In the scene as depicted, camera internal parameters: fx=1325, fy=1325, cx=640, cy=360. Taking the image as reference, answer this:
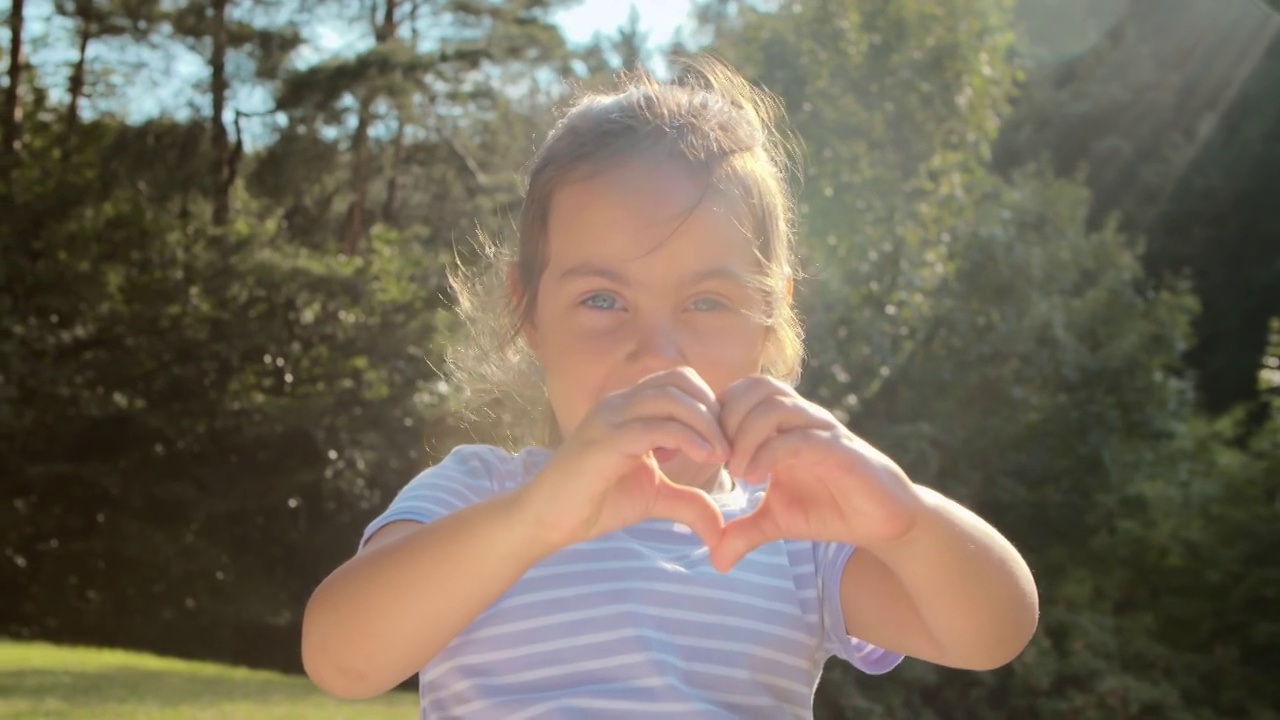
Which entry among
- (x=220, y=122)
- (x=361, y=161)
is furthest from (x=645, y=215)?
(x=361, y=161)

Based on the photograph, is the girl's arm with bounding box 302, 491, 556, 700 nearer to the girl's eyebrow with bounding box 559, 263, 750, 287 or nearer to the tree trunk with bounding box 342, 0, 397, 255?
the girl's eyebrow with bounding box 559, 263, 750, 287

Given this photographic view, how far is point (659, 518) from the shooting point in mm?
1541

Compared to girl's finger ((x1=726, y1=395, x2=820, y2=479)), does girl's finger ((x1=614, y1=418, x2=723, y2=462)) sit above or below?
below

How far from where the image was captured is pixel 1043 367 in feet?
27.3

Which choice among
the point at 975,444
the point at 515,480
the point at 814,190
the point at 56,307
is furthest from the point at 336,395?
the point at 515,480

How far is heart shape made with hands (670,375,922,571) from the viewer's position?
4.57ft

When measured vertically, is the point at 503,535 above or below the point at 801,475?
below

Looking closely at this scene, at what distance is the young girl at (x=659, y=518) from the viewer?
→ 4.73 ft

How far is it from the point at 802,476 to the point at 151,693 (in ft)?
19.3

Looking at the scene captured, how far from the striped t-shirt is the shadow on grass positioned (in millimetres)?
4616

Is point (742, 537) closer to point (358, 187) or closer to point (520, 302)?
point (520, 302)

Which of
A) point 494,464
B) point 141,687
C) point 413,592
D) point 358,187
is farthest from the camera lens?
point 358,187

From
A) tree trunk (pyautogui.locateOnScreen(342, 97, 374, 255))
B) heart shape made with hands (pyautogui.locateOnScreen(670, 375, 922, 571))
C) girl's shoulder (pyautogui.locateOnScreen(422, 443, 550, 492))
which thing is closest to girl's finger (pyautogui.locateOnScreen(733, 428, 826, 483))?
heart shape made with hands (pyautogui.locateOnScreen(670, 375, 922, 571))

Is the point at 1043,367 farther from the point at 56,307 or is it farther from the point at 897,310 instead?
the point at 56,307
